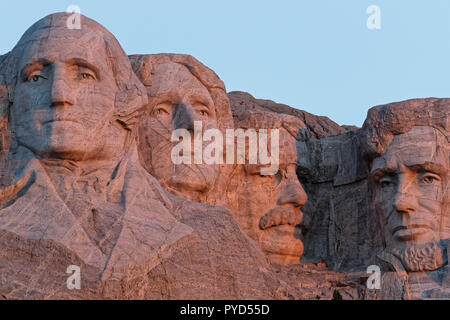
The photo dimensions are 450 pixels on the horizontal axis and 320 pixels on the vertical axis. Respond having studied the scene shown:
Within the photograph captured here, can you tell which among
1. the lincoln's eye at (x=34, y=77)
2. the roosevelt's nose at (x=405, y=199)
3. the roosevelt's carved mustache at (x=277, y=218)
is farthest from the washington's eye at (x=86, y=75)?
the roosevelt's nose at (x=405, y=199)

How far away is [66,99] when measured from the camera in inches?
484

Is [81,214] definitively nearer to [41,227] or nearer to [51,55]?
[41,227]

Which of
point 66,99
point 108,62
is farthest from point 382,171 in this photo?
point 66,99

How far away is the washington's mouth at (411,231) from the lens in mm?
13414

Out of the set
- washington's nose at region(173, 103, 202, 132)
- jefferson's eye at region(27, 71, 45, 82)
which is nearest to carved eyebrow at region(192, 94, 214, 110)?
washington's nose at region(173, 103, 202, 132)

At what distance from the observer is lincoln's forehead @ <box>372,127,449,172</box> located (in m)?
13.6

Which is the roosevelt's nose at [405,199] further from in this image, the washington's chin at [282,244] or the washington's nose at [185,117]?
the washington's nose at [185,117]

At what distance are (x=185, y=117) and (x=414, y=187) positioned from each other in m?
2.70

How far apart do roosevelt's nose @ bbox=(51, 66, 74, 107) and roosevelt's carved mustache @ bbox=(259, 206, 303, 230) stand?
3225mm

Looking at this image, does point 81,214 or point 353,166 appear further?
point 353,166

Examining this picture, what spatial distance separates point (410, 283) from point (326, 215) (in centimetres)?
214

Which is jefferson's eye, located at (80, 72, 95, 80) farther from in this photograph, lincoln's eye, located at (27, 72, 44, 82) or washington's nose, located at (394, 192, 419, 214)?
washington's nose, located at (394, 192, 419, 214)

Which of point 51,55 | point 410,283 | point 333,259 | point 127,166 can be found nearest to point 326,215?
point 333,259
